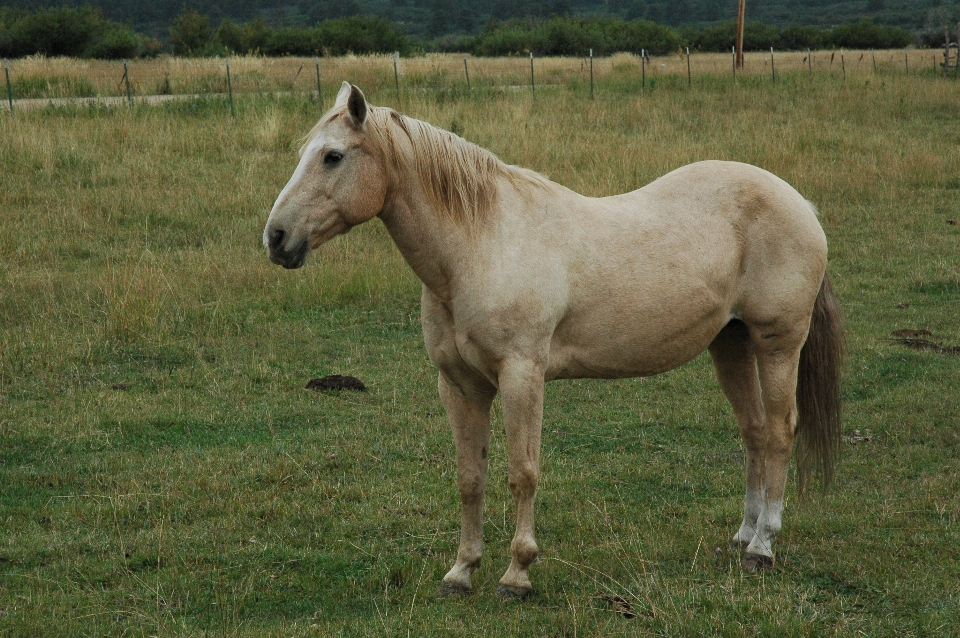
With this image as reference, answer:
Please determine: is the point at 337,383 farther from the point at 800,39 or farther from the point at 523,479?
the point at 800,39

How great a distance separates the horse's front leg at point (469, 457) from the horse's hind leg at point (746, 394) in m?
1.39

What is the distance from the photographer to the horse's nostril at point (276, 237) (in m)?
3.55

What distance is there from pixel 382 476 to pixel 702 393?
2.82 m

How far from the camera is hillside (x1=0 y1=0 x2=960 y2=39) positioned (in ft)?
269

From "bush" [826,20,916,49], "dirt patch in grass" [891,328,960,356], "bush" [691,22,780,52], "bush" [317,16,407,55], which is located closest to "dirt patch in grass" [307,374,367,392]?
"dirt patch in grass" [891,328,960,356]

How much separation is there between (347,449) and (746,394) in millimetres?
2533

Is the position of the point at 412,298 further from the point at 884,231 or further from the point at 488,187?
the point at 884,231

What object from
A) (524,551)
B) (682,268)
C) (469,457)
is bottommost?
(524,551)

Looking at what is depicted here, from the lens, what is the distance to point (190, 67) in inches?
973

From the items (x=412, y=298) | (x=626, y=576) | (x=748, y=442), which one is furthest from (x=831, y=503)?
(x=412, y=298)

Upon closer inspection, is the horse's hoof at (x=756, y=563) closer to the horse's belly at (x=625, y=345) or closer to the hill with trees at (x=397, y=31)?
the horse's belly at (x=625, y=345)

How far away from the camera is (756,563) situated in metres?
4.27

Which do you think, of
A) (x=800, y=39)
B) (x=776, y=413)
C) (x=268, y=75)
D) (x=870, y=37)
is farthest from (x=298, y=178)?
(x=800, y=39)

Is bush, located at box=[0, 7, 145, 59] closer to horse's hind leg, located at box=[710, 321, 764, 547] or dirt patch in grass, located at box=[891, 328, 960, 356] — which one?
dirt patch in grass, located at box=[891, 328, 960, 356]
